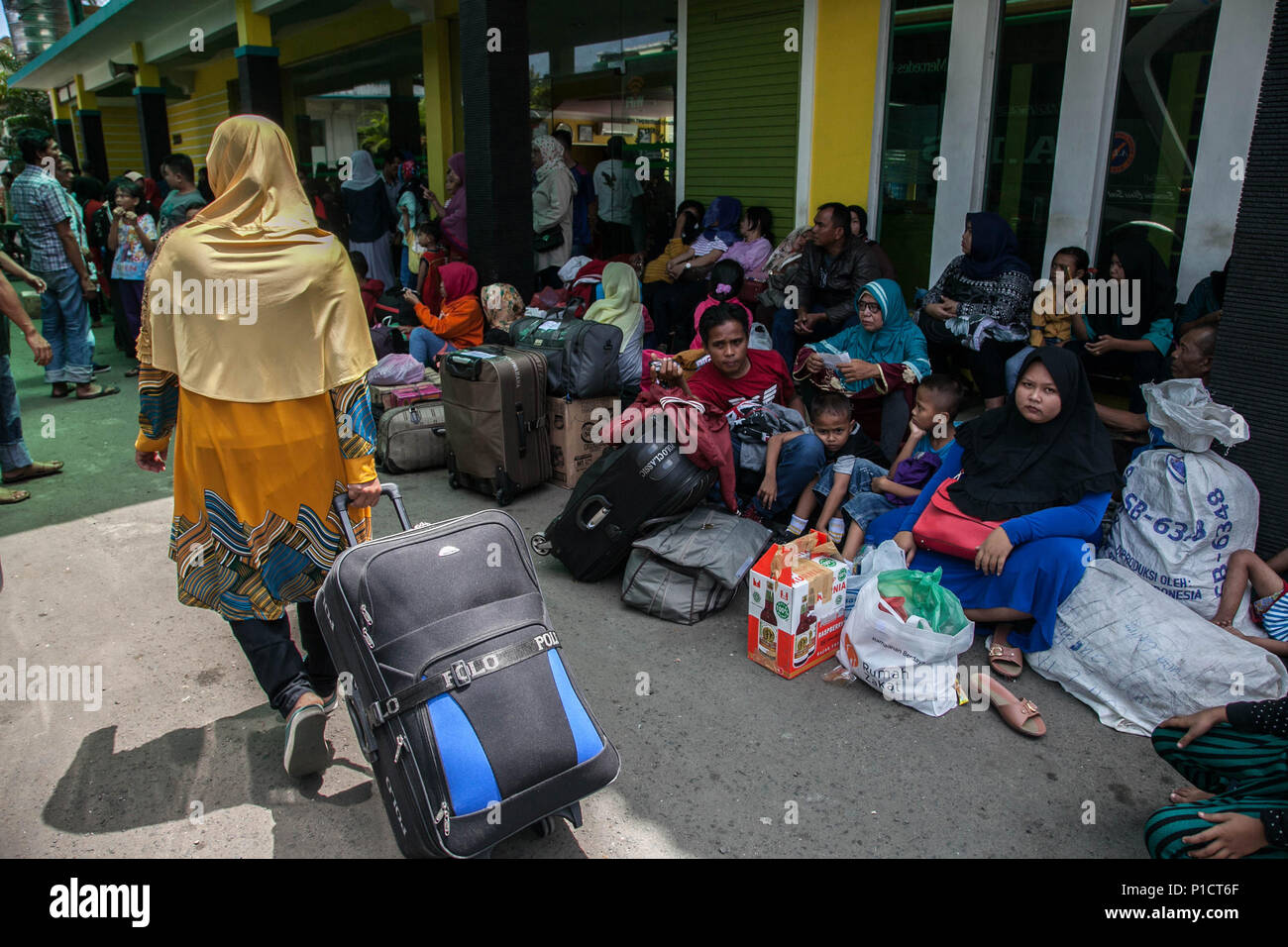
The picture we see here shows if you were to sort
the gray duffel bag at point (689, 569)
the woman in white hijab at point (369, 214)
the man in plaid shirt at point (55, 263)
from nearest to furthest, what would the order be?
the gray duffel bag at point (689, 569), the man in plaid shirt at point (55, 263), the woman in white hijab at point (369, 214)

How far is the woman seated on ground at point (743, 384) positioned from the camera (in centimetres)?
417

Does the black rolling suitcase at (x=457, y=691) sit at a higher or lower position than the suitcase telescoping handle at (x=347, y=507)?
Answer: lower

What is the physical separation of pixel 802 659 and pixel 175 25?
17.3 metres

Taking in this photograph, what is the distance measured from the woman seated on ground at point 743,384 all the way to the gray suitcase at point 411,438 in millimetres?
1915

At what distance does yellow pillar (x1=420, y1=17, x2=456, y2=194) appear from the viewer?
34.7 ft

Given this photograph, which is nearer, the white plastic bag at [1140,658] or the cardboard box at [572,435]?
the white plastic bag at [1140,658]

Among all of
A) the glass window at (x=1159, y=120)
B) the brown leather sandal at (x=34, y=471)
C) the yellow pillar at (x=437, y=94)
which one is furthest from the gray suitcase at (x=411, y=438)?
the yellow pillar at (x=437, y=94)

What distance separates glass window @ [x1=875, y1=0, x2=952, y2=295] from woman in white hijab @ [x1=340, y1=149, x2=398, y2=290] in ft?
19.7

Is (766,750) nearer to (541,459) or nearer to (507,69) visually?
(541,459)

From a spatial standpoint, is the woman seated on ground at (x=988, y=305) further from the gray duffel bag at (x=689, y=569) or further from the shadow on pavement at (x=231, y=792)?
the shadow on pavement at (x=231, y=792)

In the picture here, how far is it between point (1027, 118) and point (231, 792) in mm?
5890

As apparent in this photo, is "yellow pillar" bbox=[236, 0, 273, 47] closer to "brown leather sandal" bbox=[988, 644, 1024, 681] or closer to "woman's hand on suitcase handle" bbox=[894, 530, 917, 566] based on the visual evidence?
"woman's hand on suitcase handle" bbox=[894, 530, 917, 566]

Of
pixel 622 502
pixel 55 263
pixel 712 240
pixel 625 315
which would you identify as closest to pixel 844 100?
pixel 712 240

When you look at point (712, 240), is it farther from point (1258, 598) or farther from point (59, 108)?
point (59, 108)
